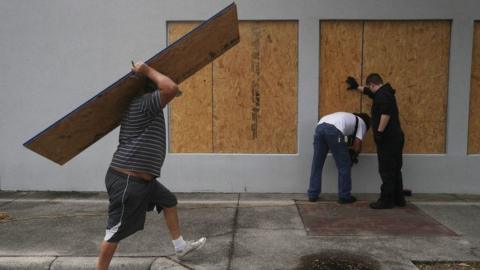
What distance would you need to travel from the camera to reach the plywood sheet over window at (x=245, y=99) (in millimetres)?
7164

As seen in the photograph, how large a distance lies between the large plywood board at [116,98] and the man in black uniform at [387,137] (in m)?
2.64

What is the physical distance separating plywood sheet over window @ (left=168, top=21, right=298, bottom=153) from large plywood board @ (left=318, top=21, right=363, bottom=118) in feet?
1.38

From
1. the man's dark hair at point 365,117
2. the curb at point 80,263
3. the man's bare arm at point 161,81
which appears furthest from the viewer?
the man's dark hair at point 365,117

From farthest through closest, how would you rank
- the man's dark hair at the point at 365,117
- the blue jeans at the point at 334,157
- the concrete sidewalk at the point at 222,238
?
the man's dark hair at the point at 365,117 → the blue jeans at the point at 334,157 → the concrete sidewalk at the point at 222,238

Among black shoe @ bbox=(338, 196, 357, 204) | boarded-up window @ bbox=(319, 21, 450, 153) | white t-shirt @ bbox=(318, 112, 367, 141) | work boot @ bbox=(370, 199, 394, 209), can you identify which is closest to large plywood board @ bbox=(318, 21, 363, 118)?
boarded-up window @ bbox=(319, 21, 450, 153)

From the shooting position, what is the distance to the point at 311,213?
20.5 ft

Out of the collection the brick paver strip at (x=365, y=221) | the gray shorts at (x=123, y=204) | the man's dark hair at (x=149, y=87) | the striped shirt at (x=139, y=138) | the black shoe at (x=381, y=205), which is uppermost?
the man's dark hair at (x=149, y=87)

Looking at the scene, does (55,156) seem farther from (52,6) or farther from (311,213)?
(52,6)

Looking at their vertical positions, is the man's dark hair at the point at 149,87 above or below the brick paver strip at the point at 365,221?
above

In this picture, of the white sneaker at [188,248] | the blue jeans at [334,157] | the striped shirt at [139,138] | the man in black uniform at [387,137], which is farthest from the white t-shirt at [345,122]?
the striped shirt at [139,138]

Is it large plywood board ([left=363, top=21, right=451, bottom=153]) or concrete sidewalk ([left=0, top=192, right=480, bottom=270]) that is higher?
large plywood board ([left=363, top=21, right=451, bottom=153])

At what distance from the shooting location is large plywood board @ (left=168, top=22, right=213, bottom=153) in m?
7.25

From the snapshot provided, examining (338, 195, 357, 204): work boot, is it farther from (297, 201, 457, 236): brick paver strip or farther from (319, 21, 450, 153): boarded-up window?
(319, 21, 450, 153): boarded-up window

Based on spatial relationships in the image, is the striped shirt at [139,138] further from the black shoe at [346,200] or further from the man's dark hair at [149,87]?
the black shoe at [346,200]
